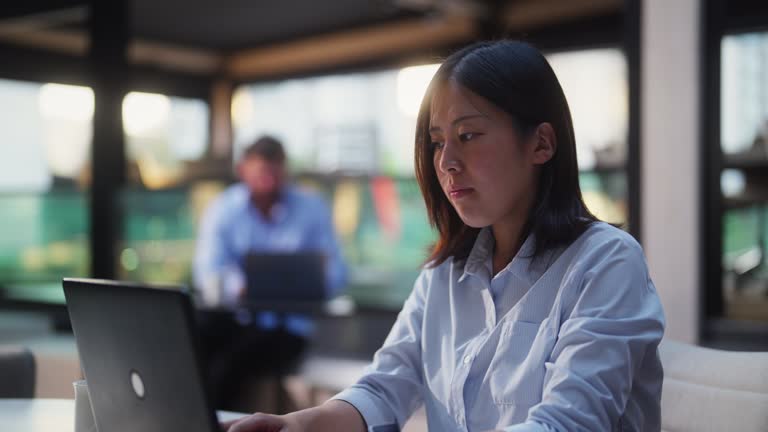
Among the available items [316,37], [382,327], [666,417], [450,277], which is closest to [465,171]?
[450,277]

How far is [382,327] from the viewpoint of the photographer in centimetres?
368

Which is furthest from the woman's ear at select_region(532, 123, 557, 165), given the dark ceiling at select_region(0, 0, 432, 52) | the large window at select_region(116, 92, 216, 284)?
the dark ceiling at select_region(0, 0, 432, 52)

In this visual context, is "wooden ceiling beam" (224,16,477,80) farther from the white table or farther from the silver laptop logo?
the silver laptop logo

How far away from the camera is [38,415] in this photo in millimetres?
1613

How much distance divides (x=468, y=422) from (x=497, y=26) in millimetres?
6129

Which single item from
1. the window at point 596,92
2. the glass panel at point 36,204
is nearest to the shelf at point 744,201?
the window at point 596,92

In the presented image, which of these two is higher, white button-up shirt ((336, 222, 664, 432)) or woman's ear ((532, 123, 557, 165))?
woman's ear ((532, 123, 557, 165))

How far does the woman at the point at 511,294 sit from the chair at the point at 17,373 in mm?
972

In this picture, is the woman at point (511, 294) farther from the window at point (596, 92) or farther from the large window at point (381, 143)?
the window at point (596, 92)

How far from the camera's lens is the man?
3.66 m

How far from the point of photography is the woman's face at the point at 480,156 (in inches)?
50.3

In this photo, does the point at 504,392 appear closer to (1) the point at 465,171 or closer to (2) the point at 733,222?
(1) the point at 465,171

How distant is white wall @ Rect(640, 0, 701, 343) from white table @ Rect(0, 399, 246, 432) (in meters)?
1.79

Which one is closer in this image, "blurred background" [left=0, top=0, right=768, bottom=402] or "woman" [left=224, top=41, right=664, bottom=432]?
"woman" [left=224, top=41, right=664, bottom=432]
